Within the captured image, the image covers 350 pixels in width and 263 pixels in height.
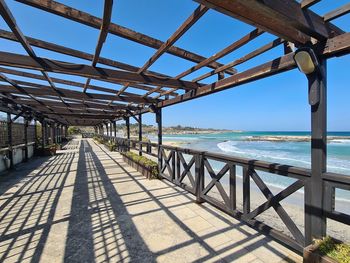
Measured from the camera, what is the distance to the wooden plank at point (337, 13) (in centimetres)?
164

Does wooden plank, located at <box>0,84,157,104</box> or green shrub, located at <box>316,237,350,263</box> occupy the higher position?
wooden plank, located at <box>0,84,157,104</box>

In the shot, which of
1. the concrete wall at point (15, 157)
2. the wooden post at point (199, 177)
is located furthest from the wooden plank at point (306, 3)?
the concrete wall at point (15, 157)

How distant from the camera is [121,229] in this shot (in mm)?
2781

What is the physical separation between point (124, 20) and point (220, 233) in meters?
2.96

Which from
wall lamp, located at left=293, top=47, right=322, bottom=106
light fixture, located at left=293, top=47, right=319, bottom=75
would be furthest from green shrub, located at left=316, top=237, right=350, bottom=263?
light fixture, located at left=293, top=47, right=319, bottom=75

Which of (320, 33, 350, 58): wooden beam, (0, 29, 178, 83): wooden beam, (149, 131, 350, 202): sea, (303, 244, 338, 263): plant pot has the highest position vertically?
(0, 29, 178, 83): wooden beam

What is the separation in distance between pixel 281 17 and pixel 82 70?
2737mm

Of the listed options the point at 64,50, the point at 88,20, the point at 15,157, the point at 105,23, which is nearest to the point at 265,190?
the point at 105,23

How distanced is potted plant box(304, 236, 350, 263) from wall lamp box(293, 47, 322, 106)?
4.27ft

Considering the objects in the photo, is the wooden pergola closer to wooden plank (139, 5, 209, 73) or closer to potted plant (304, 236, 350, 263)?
wooden plank (139, 5, 209, 73)

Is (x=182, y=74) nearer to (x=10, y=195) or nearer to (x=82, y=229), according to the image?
(x=82, y=229)

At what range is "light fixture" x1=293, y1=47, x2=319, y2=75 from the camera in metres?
1.84

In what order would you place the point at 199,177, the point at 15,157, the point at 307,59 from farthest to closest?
1. the point at 15,157
2. the point at 199,177
3. the point at 307,59

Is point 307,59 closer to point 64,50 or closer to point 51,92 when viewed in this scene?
point 64,50
